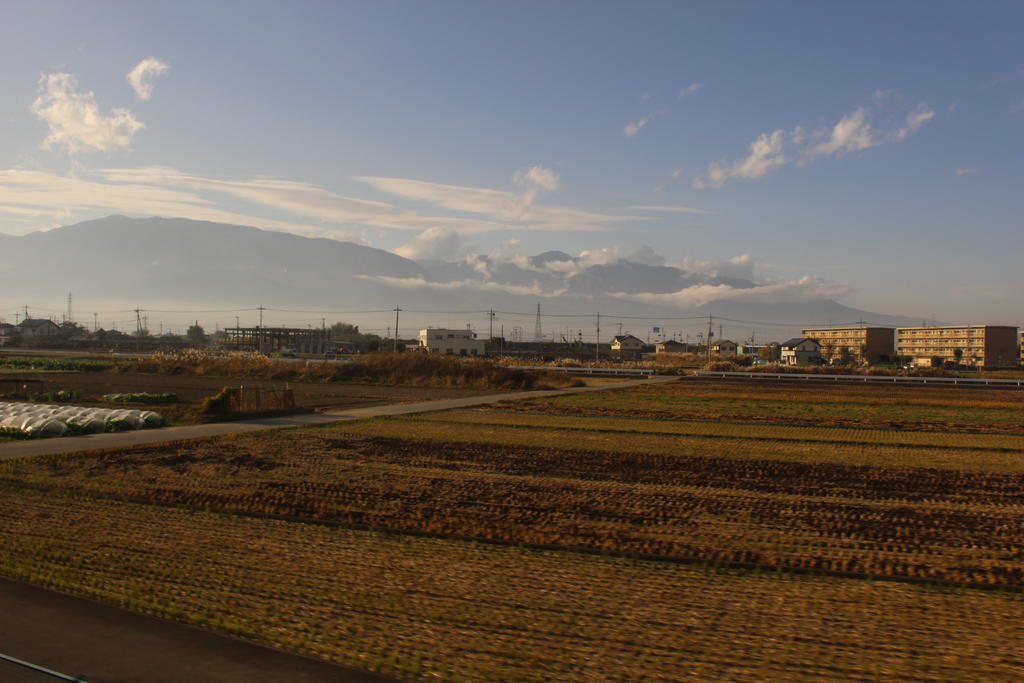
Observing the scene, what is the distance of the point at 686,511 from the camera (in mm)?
12586

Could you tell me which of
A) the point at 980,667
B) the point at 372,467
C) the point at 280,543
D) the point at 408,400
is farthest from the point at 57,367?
the point at 980,667

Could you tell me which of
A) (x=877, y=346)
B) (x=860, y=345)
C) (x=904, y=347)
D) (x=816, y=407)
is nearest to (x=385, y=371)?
(x=816, y=407)

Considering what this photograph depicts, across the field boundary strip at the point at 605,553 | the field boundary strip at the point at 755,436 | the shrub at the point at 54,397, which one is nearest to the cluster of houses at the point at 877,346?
the shrub at the point at 54,397

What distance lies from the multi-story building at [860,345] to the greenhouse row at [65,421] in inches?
5075

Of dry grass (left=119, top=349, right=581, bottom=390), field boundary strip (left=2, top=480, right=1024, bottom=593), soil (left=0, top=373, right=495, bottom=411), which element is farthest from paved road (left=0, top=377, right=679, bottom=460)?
dry grass (left=119, top=349, right=581, bottom=390)

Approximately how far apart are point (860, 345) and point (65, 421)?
5975 inches

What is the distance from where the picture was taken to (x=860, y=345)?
481 feet

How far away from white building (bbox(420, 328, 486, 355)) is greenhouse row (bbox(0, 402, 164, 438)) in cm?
9198

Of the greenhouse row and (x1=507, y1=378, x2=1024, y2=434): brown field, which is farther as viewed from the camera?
(x1=507, y1=378, x2=1024, y2=434): brown field

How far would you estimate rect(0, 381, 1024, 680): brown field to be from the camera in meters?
6.82

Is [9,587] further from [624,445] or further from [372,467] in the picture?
[624,445]

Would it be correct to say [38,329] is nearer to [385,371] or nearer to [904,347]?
[385,371]

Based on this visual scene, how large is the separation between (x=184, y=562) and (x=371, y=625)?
11.2 feet

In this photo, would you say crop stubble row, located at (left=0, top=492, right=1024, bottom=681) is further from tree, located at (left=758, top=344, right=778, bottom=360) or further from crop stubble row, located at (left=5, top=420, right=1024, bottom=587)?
tree, located at (left=758, top=344, right=778, bottom=360)
